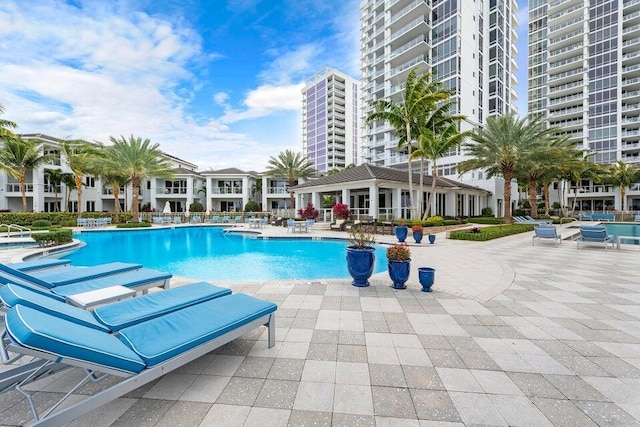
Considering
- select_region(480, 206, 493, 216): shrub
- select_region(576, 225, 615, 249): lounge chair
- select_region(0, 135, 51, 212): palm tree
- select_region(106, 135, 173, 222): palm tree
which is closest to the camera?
select_region(576, 225, 615, 249): lounge chair

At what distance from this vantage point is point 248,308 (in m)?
3.49

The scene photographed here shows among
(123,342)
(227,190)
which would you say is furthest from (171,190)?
(123,342)

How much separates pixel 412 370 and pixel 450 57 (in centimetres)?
4268

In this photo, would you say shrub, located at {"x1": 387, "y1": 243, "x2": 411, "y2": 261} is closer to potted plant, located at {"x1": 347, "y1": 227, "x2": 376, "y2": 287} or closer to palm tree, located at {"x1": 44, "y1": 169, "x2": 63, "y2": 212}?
potted plant, located at {"x1": 347, "y1": 227, "x2": 376, "y2": 287}

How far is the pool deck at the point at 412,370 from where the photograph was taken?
238cm

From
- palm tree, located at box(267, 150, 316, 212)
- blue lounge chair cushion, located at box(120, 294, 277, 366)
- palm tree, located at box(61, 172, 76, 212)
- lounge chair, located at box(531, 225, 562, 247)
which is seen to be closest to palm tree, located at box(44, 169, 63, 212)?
palm tree, located at box(61, 172, 76, 212)

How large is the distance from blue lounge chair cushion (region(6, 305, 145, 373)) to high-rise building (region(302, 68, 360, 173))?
84511mm

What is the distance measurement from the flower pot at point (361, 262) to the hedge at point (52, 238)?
15.4 m

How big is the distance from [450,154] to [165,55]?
32480mm

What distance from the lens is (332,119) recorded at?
281 feet

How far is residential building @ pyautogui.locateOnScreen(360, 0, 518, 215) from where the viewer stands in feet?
118

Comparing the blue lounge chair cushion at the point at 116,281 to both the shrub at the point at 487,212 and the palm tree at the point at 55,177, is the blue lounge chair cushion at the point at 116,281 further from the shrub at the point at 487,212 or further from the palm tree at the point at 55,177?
the shrub at the point at 487,212

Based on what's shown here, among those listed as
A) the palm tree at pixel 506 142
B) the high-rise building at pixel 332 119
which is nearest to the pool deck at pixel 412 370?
the palm tree at pixel 506 142

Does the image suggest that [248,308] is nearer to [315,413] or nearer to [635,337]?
[315,413]
